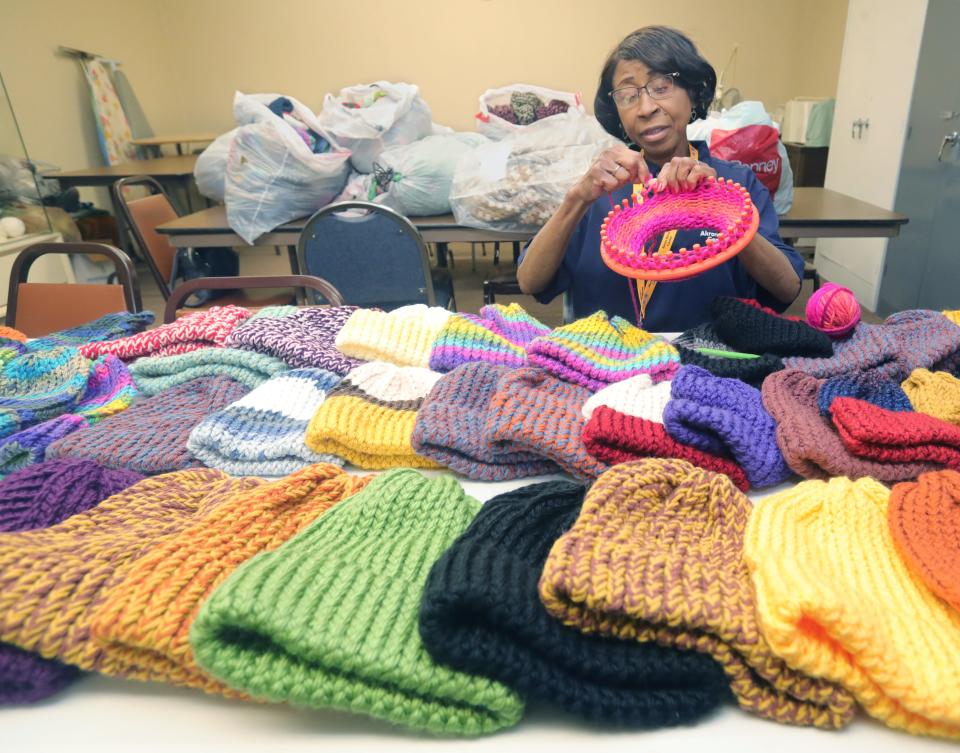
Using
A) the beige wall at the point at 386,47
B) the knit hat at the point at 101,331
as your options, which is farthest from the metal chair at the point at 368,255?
the beige wall at the point at 386,47

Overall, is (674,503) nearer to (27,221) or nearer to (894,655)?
(894,655)

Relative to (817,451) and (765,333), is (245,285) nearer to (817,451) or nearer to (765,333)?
(765,333)

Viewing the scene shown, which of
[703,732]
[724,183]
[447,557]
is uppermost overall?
[724,183]

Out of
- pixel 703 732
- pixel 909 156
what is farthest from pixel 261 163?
pixel 909 156

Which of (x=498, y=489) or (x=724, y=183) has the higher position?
(x=724, y=183)

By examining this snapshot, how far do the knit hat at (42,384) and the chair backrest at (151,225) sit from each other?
1440 millimetres

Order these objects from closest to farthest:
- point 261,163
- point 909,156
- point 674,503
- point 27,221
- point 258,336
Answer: point 674,503 < point 258,336 < point 261,163 < point 909,156 < point 27,221

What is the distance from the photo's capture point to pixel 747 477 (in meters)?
0.71

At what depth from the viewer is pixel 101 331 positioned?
4.05ft

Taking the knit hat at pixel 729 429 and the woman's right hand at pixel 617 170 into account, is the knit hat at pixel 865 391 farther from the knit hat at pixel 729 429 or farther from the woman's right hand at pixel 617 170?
the woman's right hand at pixel 617 170

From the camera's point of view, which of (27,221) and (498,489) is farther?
(27,221)

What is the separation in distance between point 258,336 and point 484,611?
712 millimetres

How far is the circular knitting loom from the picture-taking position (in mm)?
906

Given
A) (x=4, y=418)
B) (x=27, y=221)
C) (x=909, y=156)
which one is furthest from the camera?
(x=27, y=221)
